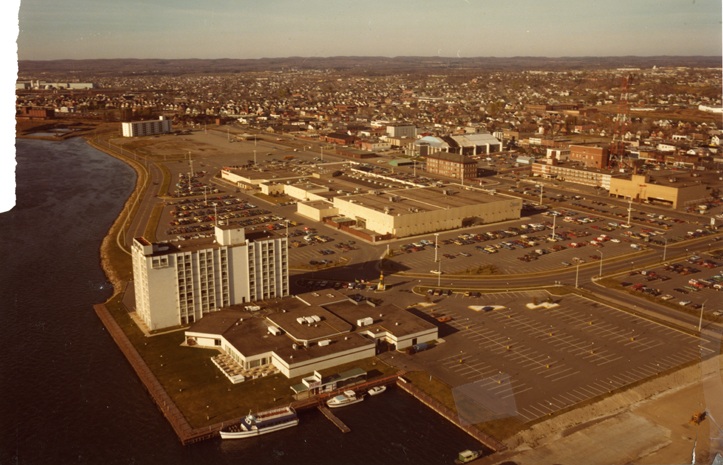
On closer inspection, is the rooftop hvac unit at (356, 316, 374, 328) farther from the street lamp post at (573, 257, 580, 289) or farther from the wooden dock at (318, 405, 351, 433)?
the street lamp post at (573, 257, 580, 289)

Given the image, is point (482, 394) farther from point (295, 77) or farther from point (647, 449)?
point (295, 77)

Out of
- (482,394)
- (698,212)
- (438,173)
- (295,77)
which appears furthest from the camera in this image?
(295,77)

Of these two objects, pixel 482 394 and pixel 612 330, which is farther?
pixel 612 330

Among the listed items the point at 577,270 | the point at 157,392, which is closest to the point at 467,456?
the point at 157,392

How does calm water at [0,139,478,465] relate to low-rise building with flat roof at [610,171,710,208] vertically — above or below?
below

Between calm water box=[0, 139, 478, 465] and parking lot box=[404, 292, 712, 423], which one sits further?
parking lot box=[404, 292, 712, 423]

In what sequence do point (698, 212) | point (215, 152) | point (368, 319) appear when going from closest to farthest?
1. point (368, 319)
2. point (698, 212)
3. point (215, 152)

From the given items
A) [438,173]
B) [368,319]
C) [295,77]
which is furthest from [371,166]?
[295,77]

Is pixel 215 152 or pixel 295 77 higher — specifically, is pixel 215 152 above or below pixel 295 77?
below

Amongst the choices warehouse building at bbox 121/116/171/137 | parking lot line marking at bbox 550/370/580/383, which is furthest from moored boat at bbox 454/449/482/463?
warehouse building at bbox 121/116/171/137
